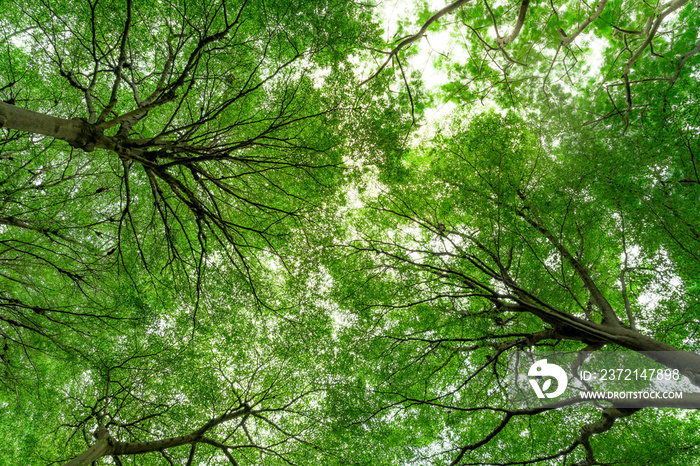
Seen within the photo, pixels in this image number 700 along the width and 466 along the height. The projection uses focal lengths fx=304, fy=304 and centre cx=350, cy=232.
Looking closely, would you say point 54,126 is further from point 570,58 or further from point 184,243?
point 570,58

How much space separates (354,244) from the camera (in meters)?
7.81

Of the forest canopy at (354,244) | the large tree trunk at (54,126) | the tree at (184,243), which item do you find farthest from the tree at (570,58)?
the large tree trunk at (54,126)

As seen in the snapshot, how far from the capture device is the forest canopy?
6078mm

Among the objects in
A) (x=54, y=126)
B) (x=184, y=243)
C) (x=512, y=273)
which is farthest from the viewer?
(x=184, y=243)

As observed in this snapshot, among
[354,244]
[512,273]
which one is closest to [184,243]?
[354,244]

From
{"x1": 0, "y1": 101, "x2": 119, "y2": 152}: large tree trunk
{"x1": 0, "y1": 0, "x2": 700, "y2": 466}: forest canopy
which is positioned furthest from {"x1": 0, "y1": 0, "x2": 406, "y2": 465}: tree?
{"x1": 0, "y1": 101, "x2": 119, "y2": 152}: large tree trunk

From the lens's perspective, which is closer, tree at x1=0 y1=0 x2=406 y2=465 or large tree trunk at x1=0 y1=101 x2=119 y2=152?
large tree trunk at x1=0 y1=101 x2=119 y2=152

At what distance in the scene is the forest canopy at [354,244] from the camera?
608 cm

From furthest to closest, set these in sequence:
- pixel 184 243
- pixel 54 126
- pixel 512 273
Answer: pixel 184 243 < pixel 512 273 < pixel 54 126

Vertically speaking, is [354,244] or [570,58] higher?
[570,58]

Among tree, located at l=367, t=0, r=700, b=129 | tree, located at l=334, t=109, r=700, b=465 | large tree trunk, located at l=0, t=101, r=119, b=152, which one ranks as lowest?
tree, located at l=334, t=109, r=700, b=465

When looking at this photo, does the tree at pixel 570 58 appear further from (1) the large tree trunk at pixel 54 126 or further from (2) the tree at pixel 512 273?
(1) the large tree trunk at pixel 54 126

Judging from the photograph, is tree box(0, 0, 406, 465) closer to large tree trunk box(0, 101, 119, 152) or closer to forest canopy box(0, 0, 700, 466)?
forest canopy box(0, 0, 700, 466)

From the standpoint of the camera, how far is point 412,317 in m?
7.88
